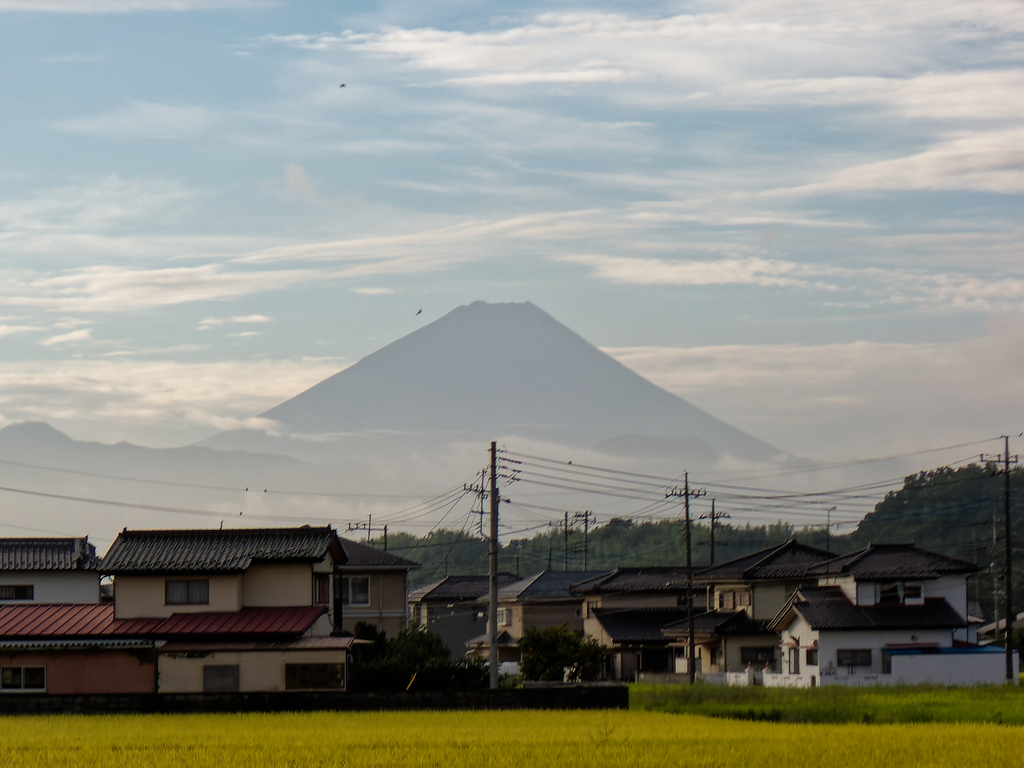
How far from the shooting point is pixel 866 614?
50.3 meters

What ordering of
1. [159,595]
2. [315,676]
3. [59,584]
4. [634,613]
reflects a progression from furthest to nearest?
[634,613] → [59,584] → [159,595] → [315,676]

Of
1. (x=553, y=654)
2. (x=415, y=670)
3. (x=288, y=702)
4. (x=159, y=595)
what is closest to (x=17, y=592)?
(x=159, y=595)

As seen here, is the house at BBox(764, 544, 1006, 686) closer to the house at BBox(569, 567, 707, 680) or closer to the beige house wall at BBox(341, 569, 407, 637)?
the house at BBox(569, 567, 707, 680)

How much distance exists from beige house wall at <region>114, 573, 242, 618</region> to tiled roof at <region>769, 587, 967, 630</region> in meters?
24.6

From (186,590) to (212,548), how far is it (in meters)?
1.68

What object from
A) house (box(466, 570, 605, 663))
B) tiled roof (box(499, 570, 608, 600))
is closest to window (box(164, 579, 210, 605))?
house (box(466, 570, 605, 663))

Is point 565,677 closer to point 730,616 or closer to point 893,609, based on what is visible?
point 730,616

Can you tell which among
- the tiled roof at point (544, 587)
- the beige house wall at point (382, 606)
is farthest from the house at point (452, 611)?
the beige house wall at point (382, 606)

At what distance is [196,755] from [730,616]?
39618mm

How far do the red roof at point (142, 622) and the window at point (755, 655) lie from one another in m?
25.7

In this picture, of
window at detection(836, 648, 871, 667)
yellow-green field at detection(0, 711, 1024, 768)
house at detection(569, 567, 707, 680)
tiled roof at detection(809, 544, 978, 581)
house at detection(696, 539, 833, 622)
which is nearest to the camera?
yellow-green field at detection(0, 711, 1024, 768)

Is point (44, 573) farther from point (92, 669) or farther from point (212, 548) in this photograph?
point (92, 669)

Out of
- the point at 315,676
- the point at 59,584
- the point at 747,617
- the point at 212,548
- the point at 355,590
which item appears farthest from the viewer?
the point at 747,617

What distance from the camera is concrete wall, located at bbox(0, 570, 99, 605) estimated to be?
54.2m
